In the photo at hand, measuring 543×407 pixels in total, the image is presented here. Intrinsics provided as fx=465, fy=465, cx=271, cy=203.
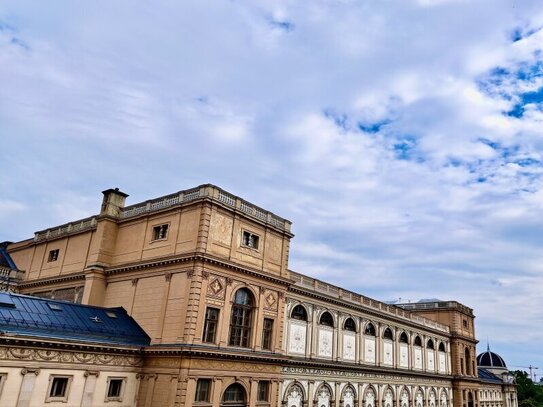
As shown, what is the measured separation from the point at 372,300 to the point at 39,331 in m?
33.2

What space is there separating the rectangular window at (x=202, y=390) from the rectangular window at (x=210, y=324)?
2.39 meters

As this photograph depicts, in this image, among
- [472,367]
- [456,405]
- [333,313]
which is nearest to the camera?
[333,313]

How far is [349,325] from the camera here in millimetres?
44906

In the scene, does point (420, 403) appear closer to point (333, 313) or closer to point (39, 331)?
point (333, 313)

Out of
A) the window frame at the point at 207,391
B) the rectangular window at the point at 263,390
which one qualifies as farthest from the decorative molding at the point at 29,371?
the rectangular window at the point at 263,390

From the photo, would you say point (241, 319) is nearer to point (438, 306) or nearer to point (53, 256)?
point (53, 256)

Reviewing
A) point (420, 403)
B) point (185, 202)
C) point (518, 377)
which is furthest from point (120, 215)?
point (518, 377)

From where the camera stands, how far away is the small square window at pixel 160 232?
3191 cm

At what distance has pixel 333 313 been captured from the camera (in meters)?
42.7

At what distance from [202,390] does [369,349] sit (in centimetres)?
2407

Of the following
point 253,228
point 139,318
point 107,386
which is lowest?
point 107,386

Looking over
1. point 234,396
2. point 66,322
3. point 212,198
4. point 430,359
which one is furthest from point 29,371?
point 430,359

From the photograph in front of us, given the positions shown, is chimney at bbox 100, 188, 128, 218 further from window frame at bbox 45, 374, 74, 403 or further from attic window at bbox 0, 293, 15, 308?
window frame at bbox 45, 374, 74, 403

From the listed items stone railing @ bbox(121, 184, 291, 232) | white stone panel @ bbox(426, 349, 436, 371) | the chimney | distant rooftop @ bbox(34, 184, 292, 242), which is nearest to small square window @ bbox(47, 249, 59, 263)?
distant rooftop @ bbox(34, 184, 292, 242)
